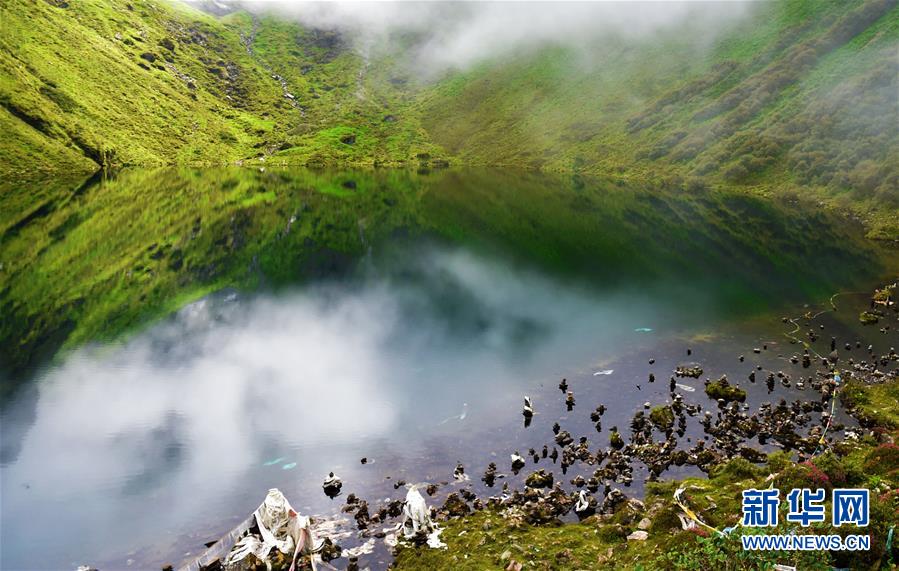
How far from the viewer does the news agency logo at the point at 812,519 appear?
42.2 ft

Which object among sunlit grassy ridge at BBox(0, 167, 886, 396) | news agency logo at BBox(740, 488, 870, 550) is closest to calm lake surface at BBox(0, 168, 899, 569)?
sunlit grassy ridge at BBox(0, 167, 886, 396)

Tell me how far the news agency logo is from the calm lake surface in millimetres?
13012

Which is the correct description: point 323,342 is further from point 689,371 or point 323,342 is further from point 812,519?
point 812,519

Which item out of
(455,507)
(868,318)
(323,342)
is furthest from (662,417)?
(868,318)

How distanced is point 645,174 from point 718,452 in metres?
174

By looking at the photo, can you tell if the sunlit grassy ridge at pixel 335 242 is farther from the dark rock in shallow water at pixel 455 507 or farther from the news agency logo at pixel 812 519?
the news agency logo at pixel 812 519

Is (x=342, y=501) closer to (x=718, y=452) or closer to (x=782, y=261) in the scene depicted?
(x=718, y=452)

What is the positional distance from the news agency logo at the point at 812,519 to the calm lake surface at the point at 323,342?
13012 mm

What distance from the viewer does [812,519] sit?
1467cm

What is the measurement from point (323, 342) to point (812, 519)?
40526 mm

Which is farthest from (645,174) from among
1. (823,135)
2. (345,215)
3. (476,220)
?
(345,215)

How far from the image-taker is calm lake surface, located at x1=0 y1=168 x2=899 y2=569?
27.2 metres

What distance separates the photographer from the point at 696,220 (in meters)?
109

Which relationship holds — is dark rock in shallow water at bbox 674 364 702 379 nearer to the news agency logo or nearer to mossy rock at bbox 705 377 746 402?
mossy rock at bbox 705 377 746 402
